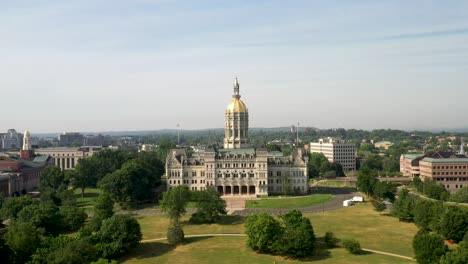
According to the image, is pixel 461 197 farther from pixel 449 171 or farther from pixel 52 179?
pixel 52 179

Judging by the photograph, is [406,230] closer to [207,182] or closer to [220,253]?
[220,253]

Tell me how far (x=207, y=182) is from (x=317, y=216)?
50625 mm

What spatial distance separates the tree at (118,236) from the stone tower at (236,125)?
88.1 m

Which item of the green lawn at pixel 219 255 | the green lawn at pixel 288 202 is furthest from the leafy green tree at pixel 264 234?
the green lawn at pixel 288 202

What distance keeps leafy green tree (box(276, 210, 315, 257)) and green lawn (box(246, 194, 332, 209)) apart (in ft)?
147

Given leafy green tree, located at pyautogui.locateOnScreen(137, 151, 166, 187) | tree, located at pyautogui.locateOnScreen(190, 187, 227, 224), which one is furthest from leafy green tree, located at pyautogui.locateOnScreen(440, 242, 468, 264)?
leafy green tree, located at pyautogui.locateOnScreen(137, 151, 166, 187)

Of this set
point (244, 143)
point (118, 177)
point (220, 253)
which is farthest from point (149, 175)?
point (220, 253)

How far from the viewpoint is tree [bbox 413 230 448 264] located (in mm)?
67250

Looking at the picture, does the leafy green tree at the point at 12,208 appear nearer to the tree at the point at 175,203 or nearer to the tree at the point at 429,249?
the tree at the point at 175,203

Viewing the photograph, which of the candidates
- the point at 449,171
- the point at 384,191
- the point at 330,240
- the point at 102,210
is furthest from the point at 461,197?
the point at 102,210

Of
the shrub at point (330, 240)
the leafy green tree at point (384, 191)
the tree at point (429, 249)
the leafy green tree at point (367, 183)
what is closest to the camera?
the tree at point (429, 249)

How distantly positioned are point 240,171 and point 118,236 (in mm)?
74804

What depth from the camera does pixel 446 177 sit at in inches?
6535

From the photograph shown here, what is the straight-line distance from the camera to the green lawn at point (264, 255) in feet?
250
